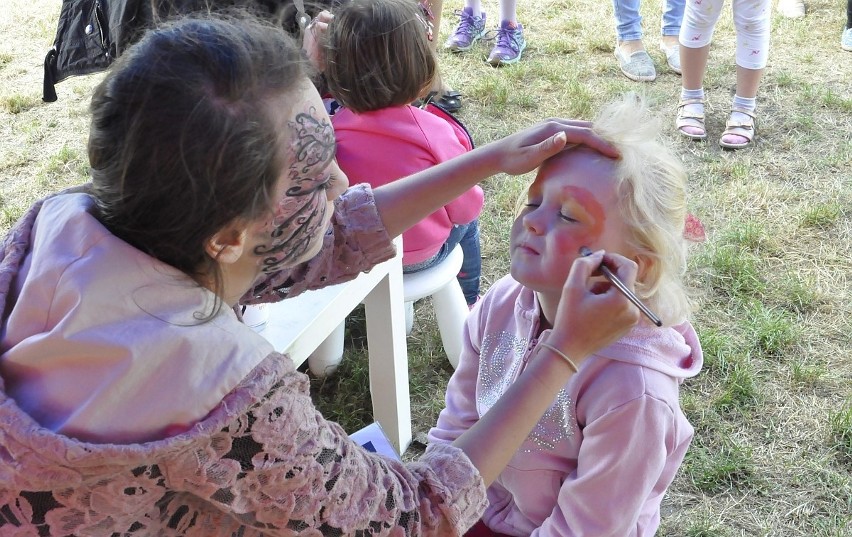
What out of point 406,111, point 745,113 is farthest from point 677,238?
point 745,113

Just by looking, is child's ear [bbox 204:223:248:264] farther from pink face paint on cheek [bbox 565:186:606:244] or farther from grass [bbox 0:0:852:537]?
grass [bbox 0:0:852:537]

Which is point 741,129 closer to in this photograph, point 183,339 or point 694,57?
point 694,57

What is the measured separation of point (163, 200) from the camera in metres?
0.92

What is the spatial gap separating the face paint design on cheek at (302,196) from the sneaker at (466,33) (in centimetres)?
375

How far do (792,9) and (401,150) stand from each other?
380 cm

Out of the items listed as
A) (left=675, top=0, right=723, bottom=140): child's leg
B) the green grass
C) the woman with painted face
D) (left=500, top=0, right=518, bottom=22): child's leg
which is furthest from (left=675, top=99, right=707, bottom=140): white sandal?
the woman with painted face

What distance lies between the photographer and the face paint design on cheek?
106cm

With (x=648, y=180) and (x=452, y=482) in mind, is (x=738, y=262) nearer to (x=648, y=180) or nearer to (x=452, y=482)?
(x=648, y=180)

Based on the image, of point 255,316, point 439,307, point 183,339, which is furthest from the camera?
point 439,307

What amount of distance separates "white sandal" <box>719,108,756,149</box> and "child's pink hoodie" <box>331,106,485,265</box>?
1.90 meters

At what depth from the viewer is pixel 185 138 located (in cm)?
89

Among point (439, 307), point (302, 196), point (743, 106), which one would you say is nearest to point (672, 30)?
point (743, 106)

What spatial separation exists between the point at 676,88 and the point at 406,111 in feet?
8.18

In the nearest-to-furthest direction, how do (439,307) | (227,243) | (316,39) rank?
1. (227,243)
2. (316,39)
3. (439,307)
